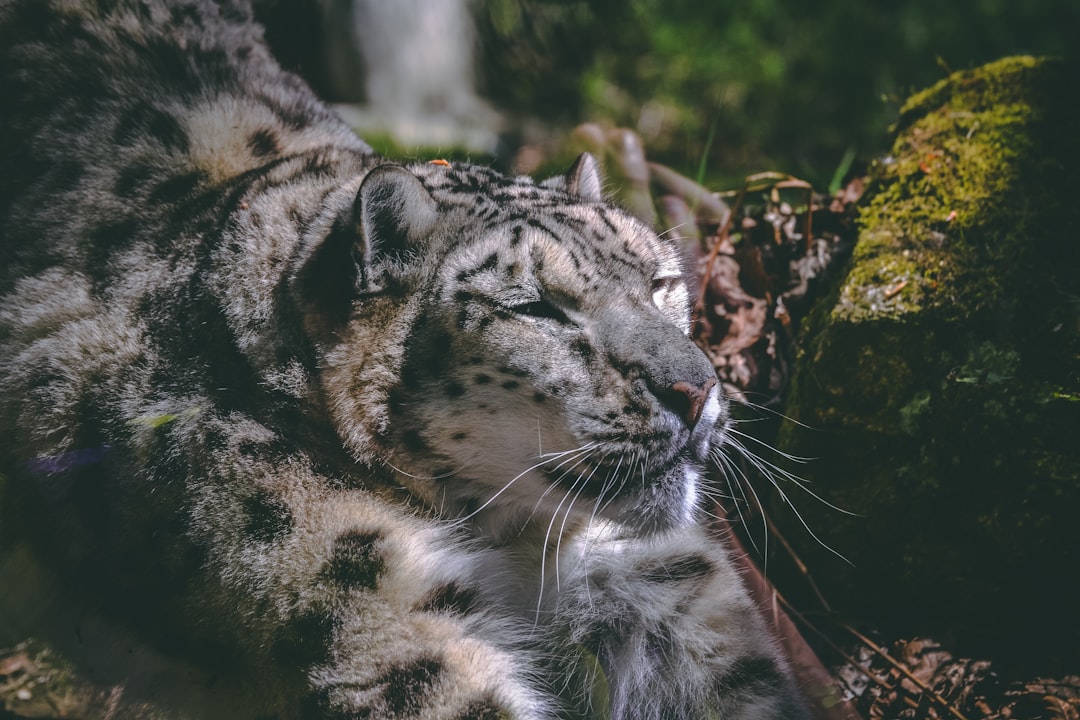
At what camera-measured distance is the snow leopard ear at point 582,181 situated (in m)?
3.29

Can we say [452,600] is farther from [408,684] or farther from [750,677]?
[750,677]

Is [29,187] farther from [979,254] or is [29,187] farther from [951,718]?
[951,718]

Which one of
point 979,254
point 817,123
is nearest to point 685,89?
point 817,123

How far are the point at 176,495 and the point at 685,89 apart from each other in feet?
25.2

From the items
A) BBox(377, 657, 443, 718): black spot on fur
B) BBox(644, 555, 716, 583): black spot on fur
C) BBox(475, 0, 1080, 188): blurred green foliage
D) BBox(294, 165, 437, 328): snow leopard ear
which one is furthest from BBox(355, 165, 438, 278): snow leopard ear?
BBox(475, 0, 1080, 188): blurred green foliage

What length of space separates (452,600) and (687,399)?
0.89 meters

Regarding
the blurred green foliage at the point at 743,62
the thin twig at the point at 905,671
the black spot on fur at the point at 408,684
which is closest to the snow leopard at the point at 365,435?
the black spot on fur at the point at 408,684

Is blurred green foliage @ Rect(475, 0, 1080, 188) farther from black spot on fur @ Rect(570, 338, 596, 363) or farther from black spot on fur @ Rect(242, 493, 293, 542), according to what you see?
black spot on fur @ Rect(242, 493, 293, 542)

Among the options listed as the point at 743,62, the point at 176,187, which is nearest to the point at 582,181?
the point at 176,187

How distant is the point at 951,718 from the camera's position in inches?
110

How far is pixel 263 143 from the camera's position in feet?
10.8

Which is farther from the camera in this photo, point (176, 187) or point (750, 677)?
point (176, 187)

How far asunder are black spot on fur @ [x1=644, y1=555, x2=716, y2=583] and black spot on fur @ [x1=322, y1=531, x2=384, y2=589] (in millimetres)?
1036

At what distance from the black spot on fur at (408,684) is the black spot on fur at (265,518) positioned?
1.65ft
